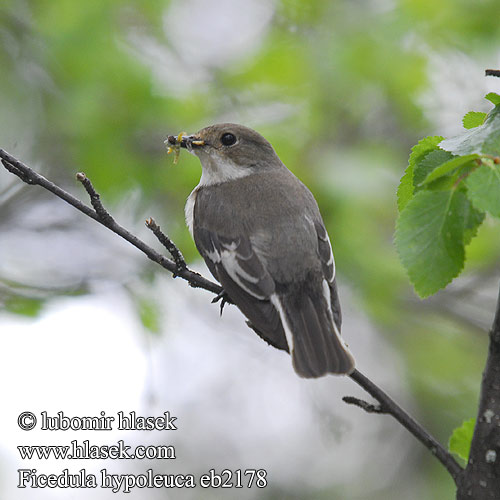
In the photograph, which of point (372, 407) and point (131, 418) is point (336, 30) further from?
point (372, 407)

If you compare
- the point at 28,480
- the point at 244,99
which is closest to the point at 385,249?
the point at 244,99

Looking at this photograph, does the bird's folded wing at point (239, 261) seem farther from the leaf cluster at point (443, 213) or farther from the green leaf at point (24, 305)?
the green leaf at point (24, 305)

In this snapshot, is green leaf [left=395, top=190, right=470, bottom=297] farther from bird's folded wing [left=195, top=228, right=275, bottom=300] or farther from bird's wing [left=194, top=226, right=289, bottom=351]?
bird's folded wing [left=195, top=228, right=275, bottom=300]

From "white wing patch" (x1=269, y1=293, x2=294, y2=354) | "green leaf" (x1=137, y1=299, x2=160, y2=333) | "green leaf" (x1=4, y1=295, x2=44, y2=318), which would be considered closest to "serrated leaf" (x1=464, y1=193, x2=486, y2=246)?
"white wing patch" (x1=269, y1=293, x2=294, y2=354)

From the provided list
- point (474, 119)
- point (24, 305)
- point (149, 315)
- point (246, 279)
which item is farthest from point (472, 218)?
point (24, 305)

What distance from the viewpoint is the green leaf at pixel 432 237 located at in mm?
2209

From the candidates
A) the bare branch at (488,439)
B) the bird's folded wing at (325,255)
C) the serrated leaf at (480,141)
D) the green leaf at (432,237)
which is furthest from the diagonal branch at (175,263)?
the serrated leaf at (480,141)

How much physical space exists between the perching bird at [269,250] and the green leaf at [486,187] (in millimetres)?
1221

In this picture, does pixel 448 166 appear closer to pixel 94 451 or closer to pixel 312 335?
pixel 312 335

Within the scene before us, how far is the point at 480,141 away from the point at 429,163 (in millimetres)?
189

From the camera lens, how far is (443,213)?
7.26 feet

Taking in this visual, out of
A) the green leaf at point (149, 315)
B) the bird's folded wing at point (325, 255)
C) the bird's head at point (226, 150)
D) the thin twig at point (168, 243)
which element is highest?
the bird's head at point (226, 150)

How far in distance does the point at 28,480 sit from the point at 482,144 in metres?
3.37

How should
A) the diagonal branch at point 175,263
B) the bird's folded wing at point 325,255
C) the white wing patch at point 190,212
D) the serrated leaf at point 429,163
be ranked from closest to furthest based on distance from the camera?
the serrated leaf at point 429,163 < the diagonal branch at point 175,263 < the bird's folded wing at point 325,255 < the white wing patch at point 190,212
